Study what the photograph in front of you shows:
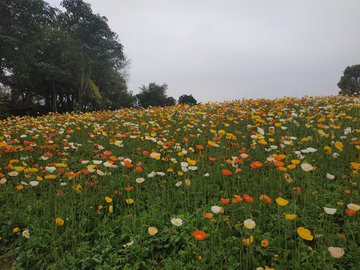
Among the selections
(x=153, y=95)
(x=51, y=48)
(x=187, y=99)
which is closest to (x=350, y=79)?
(x=187, y=99)

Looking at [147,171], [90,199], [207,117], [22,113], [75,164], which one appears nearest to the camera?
[90,199]

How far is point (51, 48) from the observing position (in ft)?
64.5

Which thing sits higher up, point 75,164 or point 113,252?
point 75,164

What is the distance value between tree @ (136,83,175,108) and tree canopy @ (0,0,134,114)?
337 inches

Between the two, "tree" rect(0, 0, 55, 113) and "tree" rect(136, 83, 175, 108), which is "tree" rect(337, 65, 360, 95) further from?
"tree" rect(0, 0, 55, 113)

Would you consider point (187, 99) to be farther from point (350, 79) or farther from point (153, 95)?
point (350, 79)

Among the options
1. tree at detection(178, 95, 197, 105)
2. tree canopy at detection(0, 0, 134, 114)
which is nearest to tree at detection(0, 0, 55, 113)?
tree canopy at detection(0, 0, 134, 114)

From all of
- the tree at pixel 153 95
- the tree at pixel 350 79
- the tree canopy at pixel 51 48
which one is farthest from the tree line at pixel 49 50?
the tree at pixel 350 79

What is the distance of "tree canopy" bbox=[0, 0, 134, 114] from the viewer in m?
14.0

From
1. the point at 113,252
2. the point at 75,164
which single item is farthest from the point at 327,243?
the point at 75,164

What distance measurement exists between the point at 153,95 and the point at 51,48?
14.2 metres

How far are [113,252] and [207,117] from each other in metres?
4.79

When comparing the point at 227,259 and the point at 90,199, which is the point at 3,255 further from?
the point at 227,259

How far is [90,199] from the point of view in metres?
2.46
